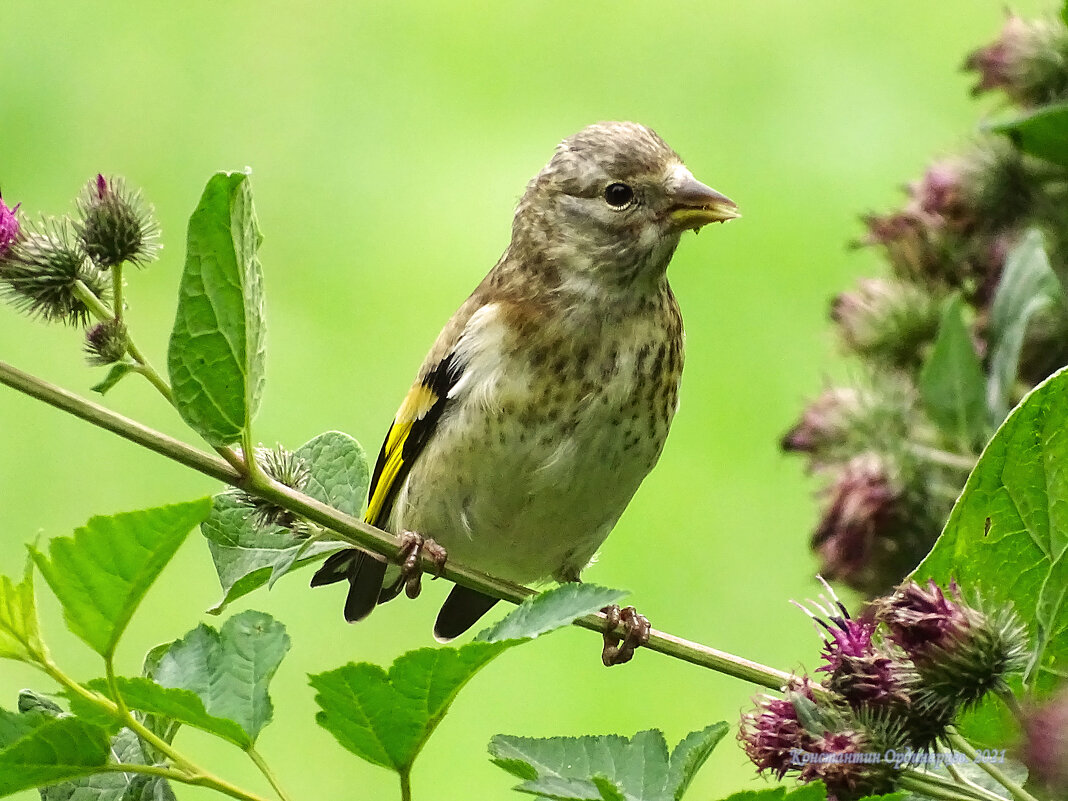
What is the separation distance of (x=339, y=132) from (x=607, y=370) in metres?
4.55

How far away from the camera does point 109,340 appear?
132 centimetres

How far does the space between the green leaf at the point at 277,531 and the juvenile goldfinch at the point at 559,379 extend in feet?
1.40

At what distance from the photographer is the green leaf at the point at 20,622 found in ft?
3.76

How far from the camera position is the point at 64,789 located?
1242mm

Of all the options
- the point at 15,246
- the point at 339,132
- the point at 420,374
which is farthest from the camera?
the point at 339,132

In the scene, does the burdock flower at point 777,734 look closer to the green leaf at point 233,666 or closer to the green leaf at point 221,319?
the green leaf at point 233,666

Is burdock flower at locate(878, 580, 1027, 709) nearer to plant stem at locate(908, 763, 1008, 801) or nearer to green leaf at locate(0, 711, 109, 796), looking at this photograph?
plant stem at locate(908, 763, 1008, 801)

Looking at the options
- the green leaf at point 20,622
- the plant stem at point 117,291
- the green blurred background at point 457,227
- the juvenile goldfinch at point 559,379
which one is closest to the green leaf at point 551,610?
the green leaf at point 20,622

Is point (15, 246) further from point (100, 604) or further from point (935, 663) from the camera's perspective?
point (935, 663)

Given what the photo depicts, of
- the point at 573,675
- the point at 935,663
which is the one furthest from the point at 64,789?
the point at 573,675

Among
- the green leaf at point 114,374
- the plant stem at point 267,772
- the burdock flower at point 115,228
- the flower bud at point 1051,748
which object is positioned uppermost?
the burdock flower at point 115,228

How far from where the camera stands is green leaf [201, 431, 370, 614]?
1377 mm

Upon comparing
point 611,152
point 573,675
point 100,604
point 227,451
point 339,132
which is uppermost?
point 339,132

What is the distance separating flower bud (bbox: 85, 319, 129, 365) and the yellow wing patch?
95cm
